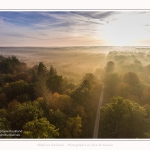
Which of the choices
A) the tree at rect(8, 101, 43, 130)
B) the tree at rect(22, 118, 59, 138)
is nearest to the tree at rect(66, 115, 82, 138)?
the tree at rect(22, 118, 59, 138)

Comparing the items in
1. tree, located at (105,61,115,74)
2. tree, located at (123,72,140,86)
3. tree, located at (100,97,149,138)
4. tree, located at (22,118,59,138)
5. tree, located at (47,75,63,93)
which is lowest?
tree, located at (22,118,59,138)

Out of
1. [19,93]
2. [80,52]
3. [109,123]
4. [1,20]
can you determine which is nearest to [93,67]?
[80,52]

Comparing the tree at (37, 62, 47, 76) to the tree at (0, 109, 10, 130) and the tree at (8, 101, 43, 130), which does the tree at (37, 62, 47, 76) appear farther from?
the tree at (0, 109, 10, 130)

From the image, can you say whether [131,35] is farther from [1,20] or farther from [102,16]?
[1,20]

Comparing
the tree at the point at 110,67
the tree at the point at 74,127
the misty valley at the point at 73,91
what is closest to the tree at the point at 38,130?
the misty valley at the point at 73,91

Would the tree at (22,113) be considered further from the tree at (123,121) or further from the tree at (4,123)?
the tree at (123,121)

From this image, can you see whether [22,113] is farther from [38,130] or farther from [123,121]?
[123,121]

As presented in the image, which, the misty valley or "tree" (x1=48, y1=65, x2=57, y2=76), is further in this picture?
"tree" (x1=48, y1=65, x2=57, y2=76)
